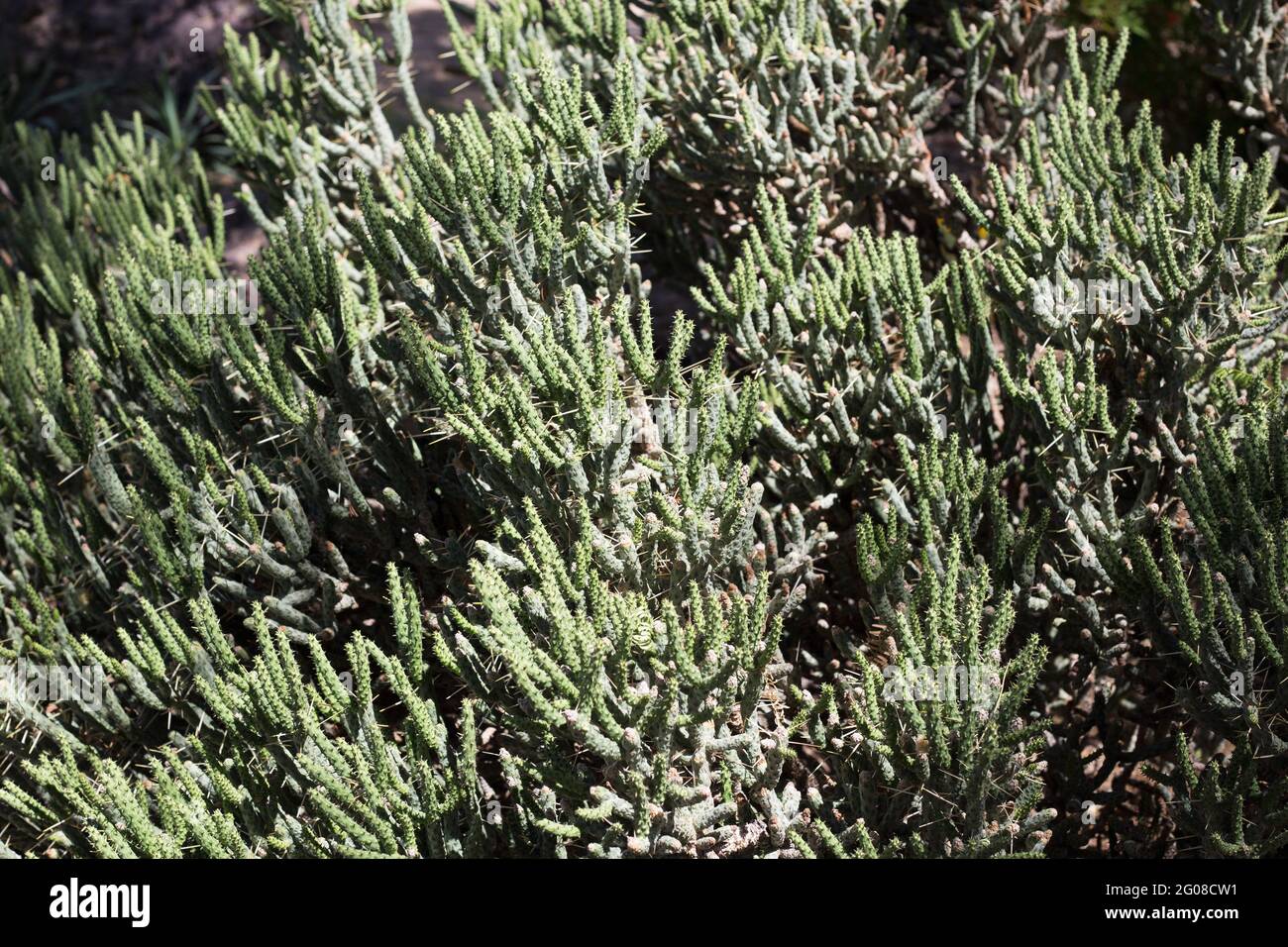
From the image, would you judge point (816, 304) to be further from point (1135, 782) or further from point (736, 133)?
point (1135, 782)

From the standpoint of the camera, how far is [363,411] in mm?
3836

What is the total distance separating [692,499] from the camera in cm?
316

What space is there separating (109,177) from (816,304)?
11.2 ft

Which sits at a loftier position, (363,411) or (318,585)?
(363,411)

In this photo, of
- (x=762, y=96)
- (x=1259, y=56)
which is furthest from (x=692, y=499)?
(x=1259, y=56)

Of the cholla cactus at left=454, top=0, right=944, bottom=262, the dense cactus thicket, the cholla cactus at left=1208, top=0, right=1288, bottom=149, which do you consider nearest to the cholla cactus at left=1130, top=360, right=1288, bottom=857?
the dense cactus thicket

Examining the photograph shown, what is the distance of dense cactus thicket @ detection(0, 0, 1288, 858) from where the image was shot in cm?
288

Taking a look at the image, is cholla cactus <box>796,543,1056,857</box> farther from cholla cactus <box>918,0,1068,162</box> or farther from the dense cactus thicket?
cholla cactus <box>918,0,1068,162</box>

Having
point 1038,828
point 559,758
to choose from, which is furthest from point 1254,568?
point 559,758

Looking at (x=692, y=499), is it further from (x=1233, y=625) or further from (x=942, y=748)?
(x=1233, y=625)

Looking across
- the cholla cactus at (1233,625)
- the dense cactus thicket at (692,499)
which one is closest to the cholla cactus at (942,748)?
the dense cactus thicket at (692,499)

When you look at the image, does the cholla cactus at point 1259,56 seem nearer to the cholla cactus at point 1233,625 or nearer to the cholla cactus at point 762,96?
the cholla cactus at point 762,96

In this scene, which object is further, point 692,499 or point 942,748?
point 692,499

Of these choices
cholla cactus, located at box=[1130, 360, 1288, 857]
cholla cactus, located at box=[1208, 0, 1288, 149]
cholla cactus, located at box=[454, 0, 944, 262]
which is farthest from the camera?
cholla cactus, located at box=[1208, 0, 1288, 149]
